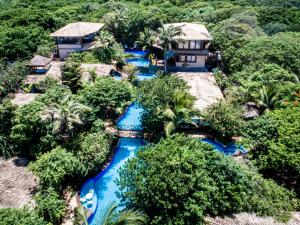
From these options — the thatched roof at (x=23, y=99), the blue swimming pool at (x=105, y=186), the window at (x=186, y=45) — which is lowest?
the blue swimming pool at (x=105, y=186)

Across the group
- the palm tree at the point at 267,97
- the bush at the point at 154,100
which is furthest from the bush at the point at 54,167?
the palm tree at the point at 267,97

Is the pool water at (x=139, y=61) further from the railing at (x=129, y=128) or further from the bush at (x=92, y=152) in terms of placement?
the bush at (x=92, y=152)

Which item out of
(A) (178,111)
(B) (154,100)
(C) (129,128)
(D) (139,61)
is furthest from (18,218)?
(D) (139,61)

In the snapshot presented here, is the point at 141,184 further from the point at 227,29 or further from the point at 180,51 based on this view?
the point at 227,29

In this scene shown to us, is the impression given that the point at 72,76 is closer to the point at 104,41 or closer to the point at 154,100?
the point at 154,100

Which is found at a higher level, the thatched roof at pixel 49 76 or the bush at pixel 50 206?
the thatched roof at pixel 49 76

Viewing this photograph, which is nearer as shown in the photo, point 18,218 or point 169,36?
point 18,218
